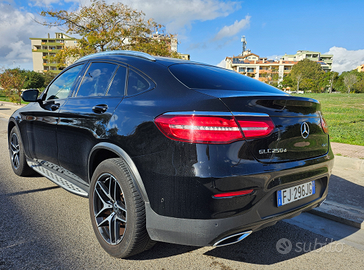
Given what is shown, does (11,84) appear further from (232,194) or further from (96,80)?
(232,194)

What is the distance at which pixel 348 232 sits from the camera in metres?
2.96

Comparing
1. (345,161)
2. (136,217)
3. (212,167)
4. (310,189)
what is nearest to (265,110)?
(212,167)

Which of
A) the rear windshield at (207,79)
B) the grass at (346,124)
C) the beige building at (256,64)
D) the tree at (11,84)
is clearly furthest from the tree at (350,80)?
the rear windshield at (207,79)

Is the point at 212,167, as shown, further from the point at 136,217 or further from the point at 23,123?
Result: the point at 23,123

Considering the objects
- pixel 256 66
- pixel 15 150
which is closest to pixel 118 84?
pixel 15 150

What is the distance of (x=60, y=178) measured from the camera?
3225mm

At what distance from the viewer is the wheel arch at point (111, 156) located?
6.68 feet

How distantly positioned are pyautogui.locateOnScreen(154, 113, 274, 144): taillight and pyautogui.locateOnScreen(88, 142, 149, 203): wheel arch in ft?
1.31

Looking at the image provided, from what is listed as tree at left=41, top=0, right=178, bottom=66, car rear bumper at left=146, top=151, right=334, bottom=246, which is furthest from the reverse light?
tree at left=41, top=0, right=178, bottom=66

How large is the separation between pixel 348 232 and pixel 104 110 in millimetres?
2747

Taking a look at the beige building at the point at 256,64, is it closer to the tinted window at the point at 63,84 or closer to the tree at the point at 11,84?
the tree at the point at 11,84

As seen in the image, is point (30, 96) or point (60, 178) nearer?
point (60, 178)

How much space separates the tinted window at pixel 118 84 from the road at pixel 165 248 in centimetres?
137

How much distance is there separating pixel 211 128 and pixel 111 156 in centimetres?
104
